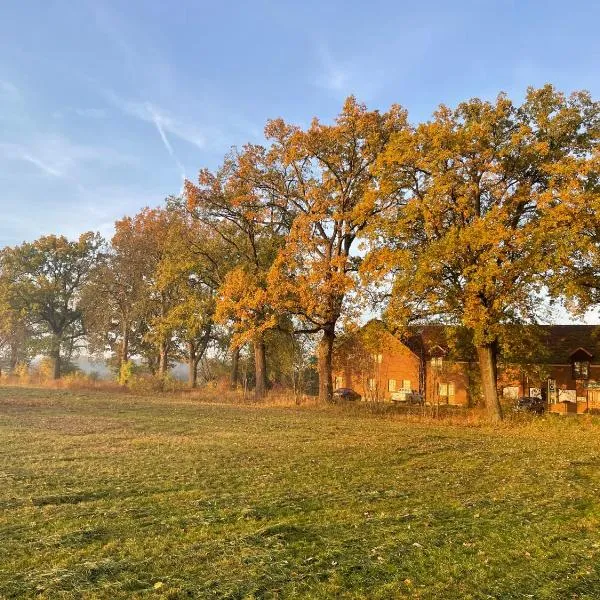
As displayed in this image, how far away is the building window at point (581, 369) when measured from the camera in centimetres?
4819

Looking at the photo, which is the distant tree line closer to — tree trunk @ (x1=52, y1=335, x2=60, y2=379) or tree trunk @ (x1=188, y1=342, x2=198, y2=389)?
tree trunk @ (x1=188, y1=342, x2=198, y2=389)

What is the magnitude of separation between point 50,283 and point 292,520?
61343 millimetres

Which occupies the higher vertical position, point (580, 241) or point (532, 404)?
point (580, 241)

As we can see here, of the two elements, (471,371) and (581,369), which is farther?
(581,369)

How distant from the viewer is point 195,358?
2210 inches

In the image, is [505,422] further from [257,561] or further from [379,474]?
[257,561]

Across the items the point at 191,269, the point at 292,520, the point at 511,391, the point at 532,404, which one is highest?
the point at 191,269

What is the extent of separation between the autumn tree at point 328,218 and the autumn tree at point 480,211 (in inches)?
147

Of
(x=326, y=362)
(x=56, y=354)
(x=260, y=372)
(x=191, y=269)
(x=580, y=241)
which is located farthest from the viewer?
(x=56, y=354)

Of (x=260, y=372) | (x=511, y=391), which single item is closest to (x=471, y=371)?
(x=511, y=391)

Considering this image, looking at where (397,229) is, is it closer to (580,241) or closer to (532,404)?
(580,241)

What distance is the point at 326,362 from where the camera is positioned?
3288 centimetres

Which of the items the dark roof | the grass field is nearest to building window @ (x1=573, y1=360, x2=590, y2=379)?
the dark roof

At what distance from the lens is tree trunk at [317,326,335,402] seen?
1278 inches
